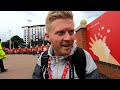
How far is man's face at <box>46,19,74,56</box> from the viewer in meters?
0.99

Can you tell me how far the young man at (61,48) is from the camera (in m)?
0.99

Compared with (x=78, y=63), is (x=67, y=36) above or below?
above

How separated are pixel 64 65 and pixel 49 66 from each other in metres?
0.07

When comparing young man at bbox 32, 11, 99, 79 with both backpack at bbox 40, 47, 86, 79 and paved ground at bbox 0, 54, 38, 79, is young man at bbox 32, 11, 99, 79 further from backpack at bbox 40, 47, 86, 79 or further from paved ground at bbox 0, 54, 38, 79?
paved ground at bbox 0, 54, 38, 79

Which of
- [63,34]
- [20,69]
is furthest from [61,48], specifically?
[20,69]

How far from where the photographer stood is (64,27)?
985 millimetres

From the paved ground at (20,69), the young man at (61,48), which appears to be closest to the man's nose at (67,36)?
the young man at (61,48)

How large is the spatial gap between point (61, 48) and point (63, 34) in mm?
68

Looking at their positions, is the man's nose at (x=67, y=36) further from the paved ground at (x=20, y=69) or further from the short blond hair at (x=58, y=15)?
the paved ground at (x=20, y=69)

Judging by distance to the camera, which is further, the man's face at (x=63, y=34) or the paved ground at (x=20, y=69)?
the paved ground at (x=20, y=69)

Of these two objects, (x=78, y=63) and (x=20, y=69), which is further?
(x=20, y=69)

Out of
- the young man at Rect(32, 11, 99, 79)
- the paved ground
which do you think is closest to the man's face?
the young man at Rect(32, 11, 99, 79)

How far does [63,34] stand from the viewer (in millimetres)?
992

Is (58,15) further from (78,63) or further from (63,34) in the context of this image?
(78,63)
